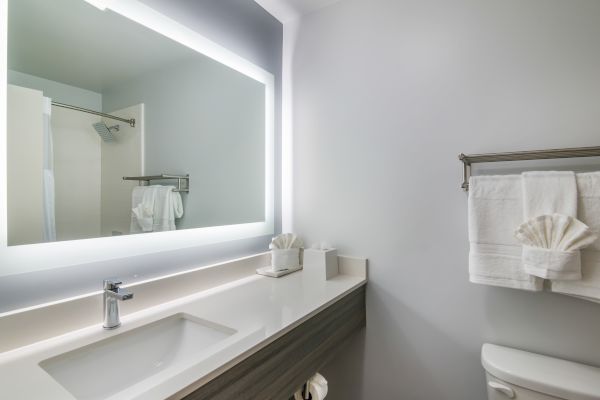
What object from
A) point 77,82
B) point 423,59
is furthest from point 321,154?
point 77,82

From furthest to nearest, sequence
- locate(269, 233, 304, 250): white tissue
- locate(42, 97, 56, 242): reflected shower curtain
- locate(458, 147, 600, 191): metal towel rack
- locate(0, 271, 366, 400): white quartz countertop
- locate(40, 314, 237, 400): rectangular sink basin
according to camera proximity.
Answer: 1. locate(269, 233, 304, 250): white tissue
2. locate(458, 147, 600, 191): metal towel rack
3. locate(42, 97, 56, 242): reflected shower curtain
4. locate(40, 314, 237, 400): rectangular sink basin
5. locate(0, 271, 366, 400): white quartz countertop

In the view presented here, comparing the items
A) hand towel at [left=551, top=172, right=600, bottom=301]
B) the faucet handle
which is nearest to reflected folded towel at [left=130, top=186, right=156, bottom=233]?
the faucet handle

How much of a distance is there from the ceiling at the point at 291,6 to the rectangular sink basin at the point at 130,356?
1.61 meters

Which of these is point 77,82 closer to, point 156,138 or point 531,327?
point 156,138

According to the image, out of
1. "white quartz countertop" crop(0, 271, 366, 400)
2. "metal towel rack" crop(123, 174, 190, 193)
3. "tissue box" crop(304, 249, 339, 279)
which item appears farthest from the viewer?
"tissue box" crop(304, 249, 339, 279)

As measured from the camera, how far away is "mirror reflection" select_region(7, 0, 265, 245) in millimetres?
864

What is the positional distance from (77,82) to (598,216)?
1749mm

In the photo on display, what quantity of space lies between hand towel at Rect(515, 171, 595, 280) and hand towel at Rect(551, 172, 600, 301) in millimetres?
32

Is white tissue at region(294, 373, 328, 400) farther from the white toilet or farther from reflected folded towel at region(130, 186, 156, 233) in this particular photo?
reflected folded towel at region(130, 186, 156, 233)

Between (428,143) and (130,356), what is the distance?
1.37 m

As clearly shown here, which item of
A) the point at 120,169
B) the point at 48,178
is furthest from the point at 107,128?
the point at 48,178

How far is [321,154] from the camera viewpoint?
1.63 meters

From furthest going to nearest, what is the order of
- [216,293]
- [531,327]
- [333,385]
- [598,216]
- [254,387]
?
[333,385]
[216,293]
[531,327]
[598,216]
[254,387]

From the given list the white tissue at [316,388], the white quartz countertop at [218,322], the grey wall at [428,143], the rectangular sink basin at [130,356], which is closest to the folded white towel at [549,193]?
the grey wall at [428,143]
